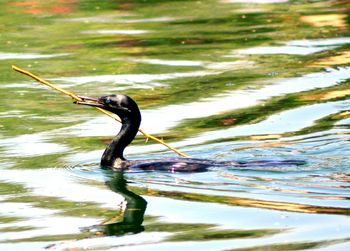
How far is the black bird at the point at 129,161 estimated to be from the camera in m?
12.4

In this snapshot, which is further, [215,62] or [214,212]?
[215,62]

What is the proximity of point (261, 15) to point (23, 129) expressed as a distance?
8304 mm

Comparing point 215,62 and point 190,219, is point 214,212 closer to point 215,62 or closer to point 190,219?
point 190,219

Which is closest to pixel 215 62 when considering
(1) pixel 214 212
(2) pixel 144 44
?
(2) pixel 144 44

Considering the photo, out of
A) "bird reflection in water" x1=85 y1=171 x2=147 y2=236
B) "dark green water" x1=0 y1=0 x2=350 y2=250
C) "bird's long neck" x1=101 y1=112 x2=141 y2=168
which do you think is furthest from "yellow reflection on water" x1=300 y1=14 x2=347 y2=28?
"bird reflection in water" x1=85 y1=171 x2=147 y2=236

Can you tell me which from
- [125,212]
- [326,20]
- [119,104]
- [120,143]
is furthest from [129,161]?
[326,20]

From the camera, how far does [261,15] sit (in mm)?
21797

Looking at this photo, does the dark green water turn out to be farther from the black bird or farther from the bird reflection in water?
the black bird

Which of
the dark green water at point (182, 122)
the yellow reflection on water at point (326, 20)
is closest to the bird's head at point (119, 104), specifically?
the dark green water at point (182, 122)

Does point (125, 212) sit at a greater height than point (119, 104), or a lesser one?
lesser

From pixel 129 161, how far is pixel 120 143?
0.65 ft

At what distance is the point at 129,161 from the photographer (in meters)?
A: 12.8

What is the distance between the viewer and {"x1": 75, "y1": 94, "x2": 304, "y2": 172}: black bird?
12.4 meters

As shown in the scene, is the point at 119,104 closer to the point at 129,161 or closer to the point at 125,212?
the point at 129,161
